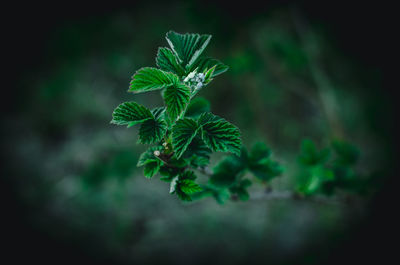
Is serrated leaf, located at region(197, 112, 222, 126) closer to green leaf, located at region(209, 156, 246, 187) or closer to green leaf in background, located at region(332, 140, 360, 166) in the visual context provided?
green leaf, located at region(209, 156, 246, 187)

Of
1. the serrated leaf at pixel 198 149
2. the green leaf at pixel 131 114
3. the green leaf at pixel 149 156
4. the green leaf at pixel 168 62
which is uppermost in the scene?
the green leaf at pixel 168 62

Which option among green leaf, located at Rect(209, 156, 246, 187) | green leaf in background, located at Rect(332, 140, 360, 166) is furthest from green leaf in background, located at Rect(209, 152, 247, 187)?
green leaf in background, located at Rect(332, 140, 360, 166)

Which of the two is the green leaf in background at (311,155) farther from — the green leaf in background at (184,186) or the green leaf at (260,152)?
the green leaf in background at (184,186)

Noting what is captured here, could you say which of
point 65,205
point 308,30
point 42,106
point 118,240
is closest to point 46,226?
point 65,205

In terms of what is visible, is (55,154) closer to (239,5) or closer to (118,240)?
(118,240)

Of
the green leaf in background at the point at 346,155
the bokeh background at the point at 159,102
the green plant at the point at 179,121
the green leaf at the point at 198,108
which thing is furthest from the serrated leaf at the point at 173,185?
the bokeh background at the point at 159,102

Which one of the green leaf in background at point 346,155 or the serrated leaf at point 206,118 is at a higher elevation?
the green leaf in background at point 346,155
